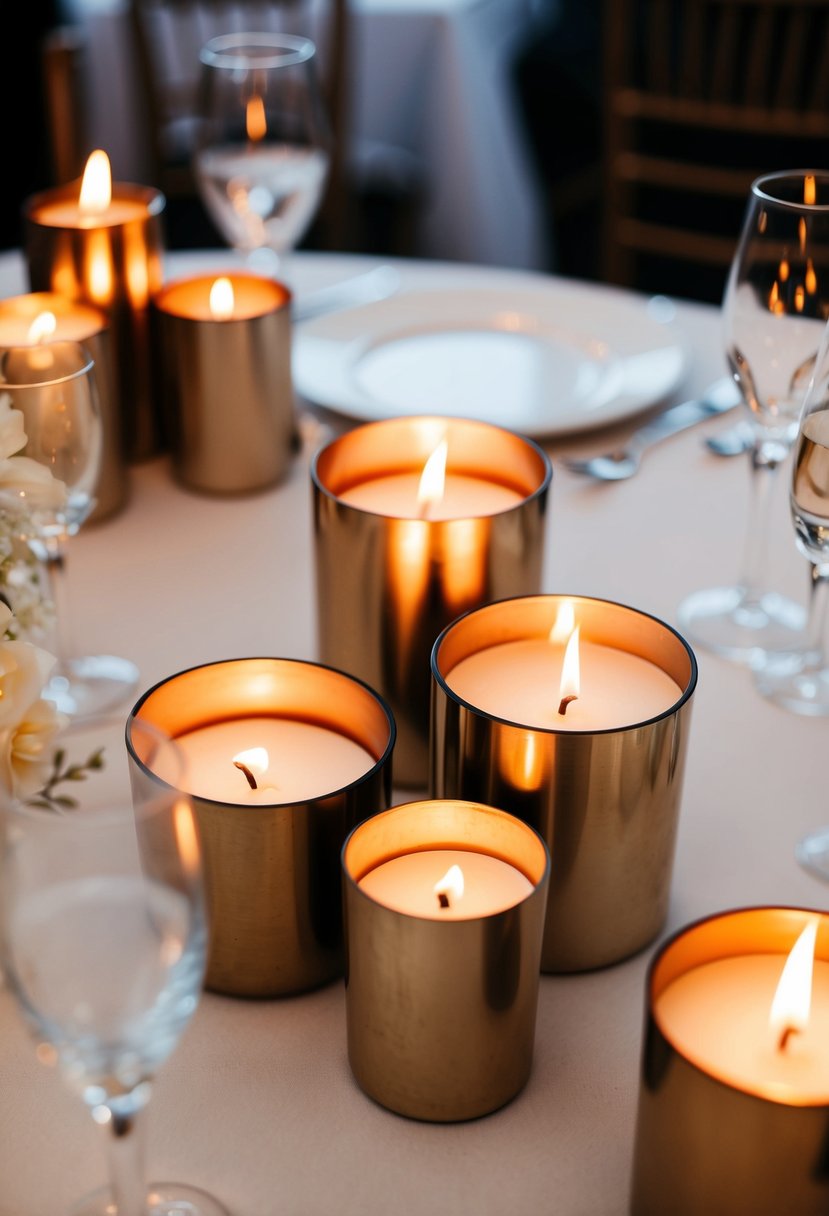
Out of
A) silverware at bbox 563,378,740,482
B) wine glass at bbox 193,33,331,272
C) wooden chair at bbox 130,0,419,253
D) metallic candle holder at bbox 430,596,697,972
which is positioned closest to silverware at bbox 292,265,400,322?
wine glass at bbox 193,33,331,272

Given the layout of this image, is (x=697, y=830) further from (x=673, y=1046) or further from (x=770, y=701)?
(x=673, y=1046)

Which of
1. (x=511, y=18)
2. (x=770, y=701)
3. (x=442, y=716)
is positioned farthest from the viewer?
(x=511, y=18)

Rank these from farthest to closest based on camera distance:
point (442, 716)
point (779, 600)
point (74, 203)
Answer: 1. point (74, 203)
2. point (779, 600)
3. point (442, 716)

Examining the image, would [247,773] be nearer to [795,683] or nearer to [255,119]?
[795,683]

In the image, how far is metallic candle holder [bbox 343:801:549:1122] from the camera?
491 millimetres

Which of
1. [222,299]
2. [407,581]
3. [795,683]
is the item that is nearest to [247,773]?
[407,581]

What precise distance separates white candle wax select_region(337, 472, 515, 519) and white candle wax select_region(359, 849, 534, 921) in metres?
0.26

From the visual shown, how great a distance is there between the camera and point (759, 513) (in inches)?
34.0

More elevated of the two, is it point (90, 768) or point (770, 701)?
point (90, 768)

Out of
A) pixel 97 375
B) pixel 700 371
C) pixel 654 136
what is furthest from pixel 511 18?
pixel 97 375

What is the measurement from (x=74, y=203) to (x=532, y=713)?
659mm

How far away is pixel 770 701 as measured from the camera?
2.58 feet

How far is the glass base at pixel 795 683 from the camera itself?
781 millimetres

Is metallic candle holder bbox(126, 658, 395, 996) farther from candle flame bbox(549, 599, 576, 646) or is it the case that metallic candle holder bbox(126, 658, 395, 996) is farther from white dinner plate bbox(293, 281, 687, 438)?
white dinner plate bbox(293, 281, 687, 438)
